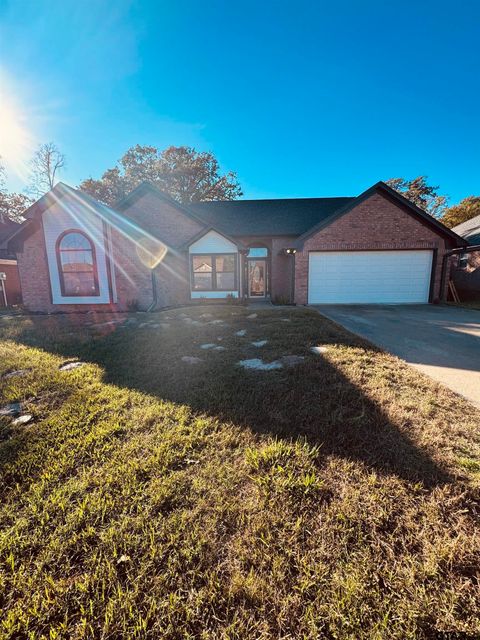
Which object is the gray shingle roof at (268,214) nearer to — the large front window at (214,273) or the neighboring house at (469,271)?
the large front window at (214,273)

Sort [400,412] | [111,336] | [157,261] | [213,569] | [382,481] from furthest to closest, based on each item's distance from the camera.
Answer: [157,261] < [111,336] < [400,412] < [382,481] < [213,569]

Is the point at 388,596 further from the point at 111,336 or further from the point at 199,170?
the point at 199,170

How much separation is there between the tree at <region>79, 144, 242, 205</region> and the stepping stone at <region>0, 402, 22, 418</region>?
27.1 metres

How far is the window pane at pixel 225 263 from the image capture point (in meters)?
12.8

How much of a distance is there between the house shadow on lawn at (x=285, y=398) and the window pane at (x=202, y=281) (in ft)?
26.8

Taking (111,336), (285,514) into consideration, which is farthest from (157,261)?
(285,514)

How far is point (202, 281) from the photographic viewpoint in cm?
1312

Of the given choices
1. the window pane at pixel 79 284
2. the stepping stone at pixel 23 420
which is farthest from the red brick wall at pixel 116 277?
the stepping stone at pixel 23 420

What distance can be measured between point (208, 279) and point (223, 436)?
11.2 metres

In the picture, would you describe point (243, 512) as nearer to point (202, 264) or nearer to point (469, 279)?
point (202, 264)

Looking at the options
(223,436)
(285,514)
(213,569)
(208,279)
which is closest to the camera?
(213,569)

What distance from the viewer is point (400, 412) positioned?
8.81 feet

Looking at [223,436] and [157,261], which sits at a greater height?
[157,261]

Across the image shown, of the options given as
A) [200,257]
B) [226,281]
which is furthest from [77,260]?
[226,281]
